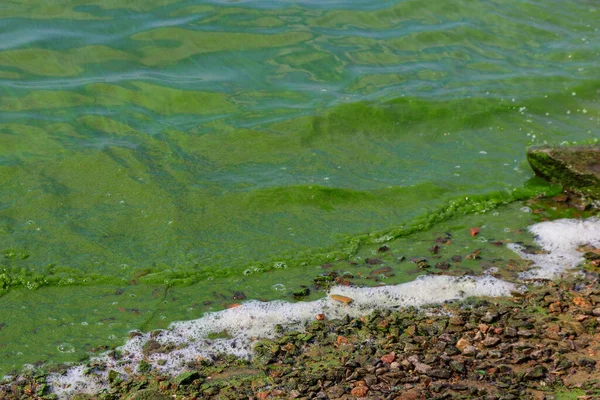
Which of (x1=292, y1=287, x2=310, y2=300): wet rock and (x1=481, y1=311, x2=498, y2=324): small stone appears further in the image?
(x1=292, y1=287, x2=310, y2=300): wet rock

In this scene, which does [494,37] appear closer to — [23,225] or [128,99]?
[128,99]

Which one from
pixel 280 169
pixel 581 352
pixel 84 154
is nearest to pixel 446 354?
pixel 581 352

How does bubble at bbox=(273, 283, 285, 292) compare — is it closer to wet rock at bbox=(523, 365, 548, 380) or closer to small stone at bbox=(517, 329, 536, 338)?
small stone at bbox=(517, 329, 536, 338)

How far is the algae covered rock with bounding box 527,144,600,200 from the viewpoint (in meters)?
6.95

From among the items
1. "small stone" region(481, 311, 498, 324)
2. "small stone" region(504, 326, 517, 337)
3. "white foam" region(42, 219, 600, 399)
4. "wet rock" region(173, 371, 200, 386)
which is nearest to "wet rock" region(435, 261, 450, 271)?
"white foam" region(42, 219, 600, 399)

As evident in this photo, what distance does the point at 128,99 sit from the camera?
922cm

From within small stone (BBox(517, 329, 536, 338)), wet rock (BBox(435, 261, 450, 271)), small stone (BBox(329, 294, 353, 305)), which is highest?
small stone (BBox(517, 329, 536, 338))

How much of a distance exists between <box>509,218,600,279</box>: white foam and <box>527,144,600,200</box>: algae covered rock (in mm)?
444

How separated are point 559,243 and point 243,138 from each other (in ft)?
12.6

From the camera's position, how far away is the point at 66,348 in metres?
5.05

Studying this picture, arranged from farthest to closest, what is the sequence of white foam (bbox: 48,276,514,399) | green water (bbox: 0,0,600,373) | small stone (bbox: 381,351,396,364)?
1. green water (bbox: 0,0,600,373)
2. white foam (bbox: 48,276,514,399)
3. small stone (bbox: 381,351,396,364)

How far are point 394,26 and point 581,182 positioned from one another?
5.42 m

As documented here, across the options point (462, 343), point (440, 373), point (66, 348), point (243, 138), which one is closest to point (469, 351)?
point (462, 343)

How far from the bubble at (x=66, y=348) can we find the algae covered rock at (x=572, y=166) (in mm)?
4879
